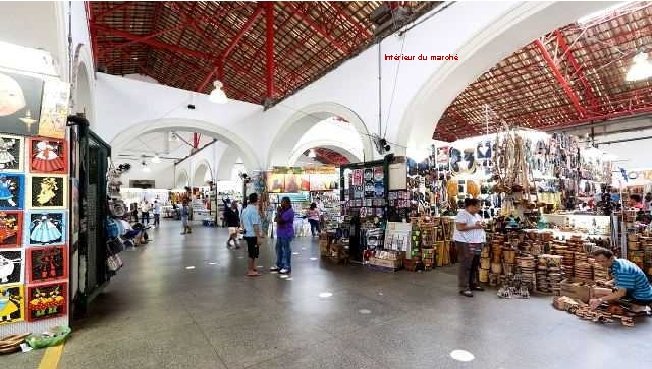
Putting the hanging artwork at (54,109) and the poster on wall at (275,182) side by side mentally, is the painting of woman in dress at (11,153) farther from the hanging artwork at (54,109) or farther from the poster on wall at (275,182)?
the poster on wall at (275,182)

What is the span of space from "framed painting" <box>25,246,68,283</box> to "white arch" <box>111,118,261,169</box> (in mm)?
6825

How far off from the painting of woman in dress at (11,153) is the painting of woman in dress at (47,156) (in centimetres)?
9

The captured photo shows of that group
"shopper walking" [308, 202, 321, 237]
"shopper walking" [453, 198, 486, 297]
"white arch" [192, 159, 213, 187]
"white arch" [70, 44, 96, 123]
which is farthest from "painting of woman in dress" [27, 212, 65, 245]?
"white arch" [192, 159, 213, 187]

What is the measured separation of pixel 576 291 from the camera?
420cm

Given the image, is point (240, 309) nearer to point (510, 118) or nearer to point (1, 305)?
point (1, 305)

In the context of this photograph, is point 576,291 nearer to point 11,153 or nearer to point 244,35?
point 11,153

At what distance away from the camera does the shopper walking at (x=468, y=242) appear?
4672 mm

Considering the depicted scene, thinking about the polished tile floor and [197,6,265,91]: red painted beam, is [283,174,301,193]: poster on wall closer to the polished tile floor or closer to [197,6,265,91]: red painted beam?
[197,6,265,91]: red painted beam

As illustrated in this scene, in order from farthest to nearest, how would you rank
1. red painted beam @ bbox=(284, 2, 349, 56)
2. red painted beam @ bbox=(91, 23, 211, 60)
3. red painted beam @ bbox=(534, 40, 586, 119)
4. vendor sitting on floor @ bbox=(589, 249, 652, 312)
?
red painted beam @ bbox=(534, 40, 586, 119) < red painted beam @ bbox=(91, 23, 211, 60) < red painted beam @ bbox=(284, 2, 349, 56) < vendor sitting on floor @ bbox=(589, 249, 652, 312)

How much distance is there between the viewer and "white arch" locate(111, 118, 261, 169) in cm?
922

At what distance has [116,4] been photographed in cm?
919

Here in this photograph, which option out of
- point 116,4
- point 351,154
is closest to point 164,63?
point 116,4

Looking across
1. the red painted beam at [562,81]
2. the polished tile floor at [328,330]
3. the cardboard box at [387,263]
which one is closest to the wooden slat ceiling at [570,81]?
the red painted beam at [562,81]

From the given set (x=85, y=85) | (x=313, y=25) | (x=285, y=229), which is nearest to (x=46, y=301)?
(x=285, y=229)
